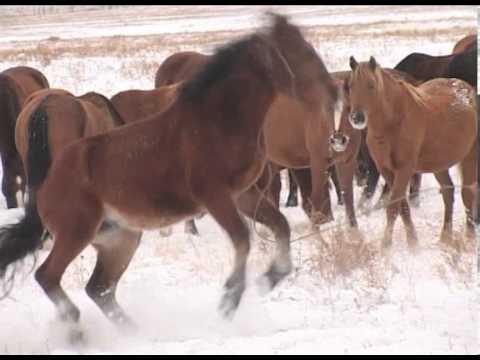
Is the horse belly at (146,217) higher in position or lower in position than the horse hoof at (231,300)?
higher

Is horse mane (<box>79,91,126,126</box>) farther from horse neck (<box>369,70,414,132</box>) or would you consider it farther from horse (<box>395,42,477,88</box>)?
horse (<box>395,42,477,88</box>)

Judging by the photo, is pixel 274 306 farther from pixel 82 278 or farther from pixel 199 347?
pixel 82 278

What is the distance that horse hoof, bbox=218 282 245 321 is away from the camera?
523 centimetres

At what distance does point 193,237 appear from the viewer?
343 inches

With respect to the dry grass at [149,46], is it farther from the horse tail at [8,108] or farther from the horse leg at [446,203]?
the horse leg at [446,203]

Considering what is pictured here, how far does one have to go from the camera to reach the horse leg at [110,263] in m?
5.71

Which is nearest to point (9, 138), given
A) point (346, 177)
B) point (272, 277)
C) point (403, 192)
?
point (346, 177)

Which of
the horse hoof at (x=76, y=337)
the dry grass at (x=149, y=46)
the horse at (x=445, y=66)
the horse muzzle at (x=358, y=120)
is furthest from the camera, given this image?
the dry grass at (x=149, y=46)

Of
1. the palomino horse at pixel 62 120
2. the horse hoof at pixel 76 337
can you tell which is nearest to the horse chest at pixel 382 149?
the palomino horse at pixel 62 120

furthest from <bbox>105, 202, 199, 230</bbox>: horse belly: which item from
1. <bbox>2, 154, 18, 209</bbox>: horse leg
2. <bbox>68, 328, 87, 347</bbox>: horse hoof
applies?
<bbox>2, 154, 18, 209</bbox>: horse leg

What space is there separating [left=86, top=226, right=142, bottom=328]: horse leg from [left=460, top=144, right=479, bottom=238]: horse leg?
3578 mm

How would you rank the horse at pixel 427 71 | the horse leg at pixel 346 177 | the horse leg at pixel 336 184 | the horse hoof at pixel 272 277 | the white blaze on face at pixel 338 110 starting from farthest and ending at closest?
1. the horse leg at pixel 336 184
2. the horse at pixel 427 71
3. the horse leg at pixel 346 177
4. the white blaze on face at pixel 338 110
5. the horse hoof at pixel 272 277

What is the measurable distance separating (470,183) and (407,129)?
1.24 meters

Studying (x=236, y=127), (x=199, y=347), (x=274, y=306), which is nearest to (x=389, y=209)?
(x=274, y=306)
